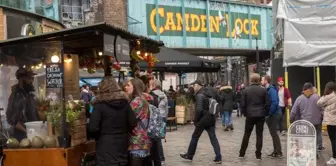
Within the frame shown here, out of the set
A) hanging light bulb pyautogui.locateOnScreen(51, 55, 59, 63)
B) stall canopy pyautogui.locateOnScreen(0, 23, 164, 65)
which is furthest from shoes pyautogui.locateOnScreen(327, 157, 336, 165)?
hanging light bulb pyautogui.locateOnScreen(51, 55, 59, 63)

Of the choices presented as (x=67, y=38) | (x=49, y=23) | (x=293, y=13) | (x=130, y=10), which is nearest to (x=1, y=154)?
(x=67, y=38)

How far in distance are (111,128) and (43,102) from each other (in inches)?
45.4

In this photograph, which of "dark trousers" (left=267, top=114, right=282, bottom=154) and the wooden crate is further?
"dark trousers" (left=267, top=114, right=282, bottom=154)

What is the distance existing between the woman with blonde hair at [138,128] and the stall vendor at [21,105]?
1303 mm

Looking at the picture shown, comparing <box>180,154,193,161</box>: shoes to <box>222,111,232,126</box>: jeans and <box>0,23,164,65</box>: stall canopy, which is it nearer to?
<box>0,23,164,65</box>: stall canopy

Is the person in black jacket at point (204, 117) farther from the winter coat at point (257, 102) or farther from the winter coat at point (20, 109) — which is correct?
the winter coat at point (20, 109)

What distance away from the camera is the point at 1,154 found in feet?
22.6

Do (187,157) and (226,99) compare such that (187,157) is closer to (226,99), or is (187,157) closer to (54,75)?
(54,75)

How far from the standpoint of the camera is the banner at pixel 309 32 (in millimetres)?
14031

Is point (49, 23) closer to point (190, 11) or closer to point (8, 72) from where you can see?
point (8, 72)

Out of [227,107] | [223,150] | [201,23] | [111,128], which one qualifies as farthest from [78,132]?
[201,23]

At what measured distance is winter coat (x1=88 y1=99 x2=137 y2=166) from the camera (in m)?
6.37

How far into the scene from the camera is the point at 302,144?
786 centimetres

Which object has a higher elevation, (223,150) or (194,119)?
(194,119)
